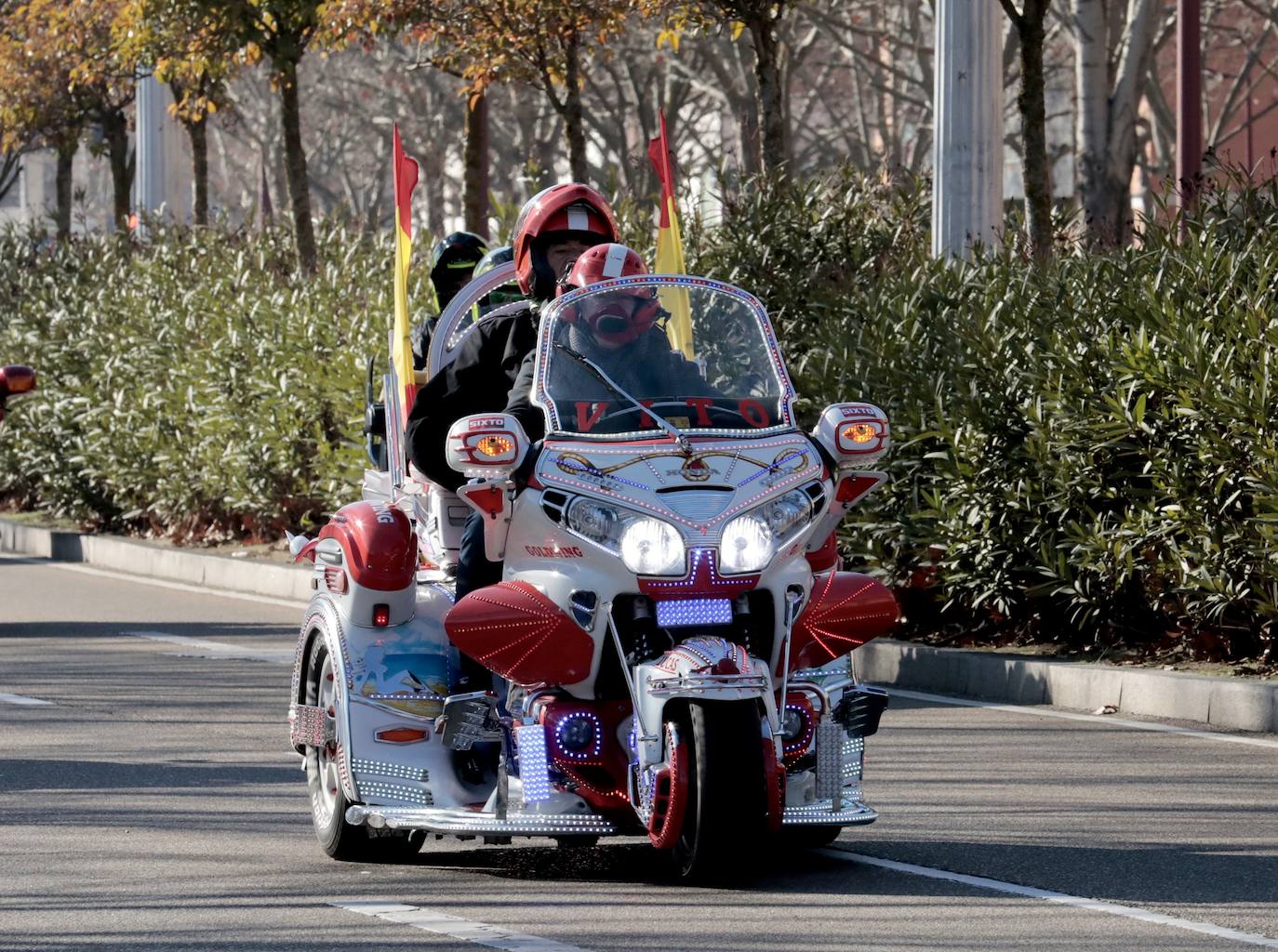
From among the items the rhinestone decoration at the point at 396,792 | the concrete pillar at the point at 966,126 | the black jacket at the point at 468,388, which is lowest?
the rhinestone decoration at the point at 396,792

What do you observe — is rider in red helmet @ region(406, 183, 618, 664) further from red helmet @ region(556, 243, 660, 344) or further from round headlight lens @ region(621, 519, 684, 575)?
round headlight lens @ region(621, 519, 684, 575)

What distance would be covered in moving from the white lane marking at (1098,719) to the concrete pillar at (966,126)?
4.18m

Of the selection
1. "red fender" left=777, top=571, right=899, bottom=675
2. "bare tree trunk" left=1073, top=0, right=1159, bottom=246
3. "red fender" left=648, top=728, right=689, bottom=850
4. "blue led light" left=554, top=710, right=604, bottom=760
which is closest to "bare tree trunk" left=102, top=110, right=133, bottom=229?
"bare tree trunk" left=1073, top=0, right=1159, bottom=246

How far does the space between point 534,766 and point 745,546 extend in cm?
78

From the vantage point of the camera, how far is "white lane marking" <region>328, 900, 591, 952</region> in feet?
19.4

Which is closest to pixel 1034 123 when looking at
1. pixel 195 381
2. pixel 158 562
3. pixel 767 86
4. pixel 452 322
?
pixel 767 86

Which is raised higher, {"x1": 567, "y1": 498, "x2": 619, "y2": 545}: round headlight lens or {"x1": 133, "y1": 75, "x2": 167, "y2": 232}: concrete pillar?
{"x1": 133, "y1": 75, "x2": 167, "y2": 232}: concrete pillar

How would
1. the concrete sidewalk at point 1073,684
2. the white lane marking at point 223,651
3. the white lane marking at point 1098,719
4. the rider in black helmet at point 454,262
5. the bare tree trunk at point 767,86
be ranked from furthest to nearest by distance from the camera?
the bare tree trunk at point 767,86
the white lane marking at point 223,651
the rider in black helmet at point 454,262
the concrete sidewalk at point 1073,684
the white lane marking at point 1098,719

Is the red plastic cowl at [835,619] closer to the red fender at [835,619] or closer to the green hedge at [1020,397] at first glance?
the red fender at [835,619]

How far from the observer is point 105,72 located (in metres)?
27.8

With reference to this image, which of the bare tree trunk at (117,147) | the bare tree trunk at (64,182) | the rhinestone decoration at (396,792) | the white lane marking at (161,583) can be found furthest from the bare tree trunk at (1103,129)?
the rhinestone decoration at (396,792)

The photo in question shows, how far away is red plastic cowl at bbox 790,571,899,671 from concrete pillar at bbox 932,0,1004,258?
8.34 m

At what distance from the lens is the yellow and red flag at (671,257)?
6934 mm

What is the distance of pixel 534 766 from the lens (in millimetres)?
6520
